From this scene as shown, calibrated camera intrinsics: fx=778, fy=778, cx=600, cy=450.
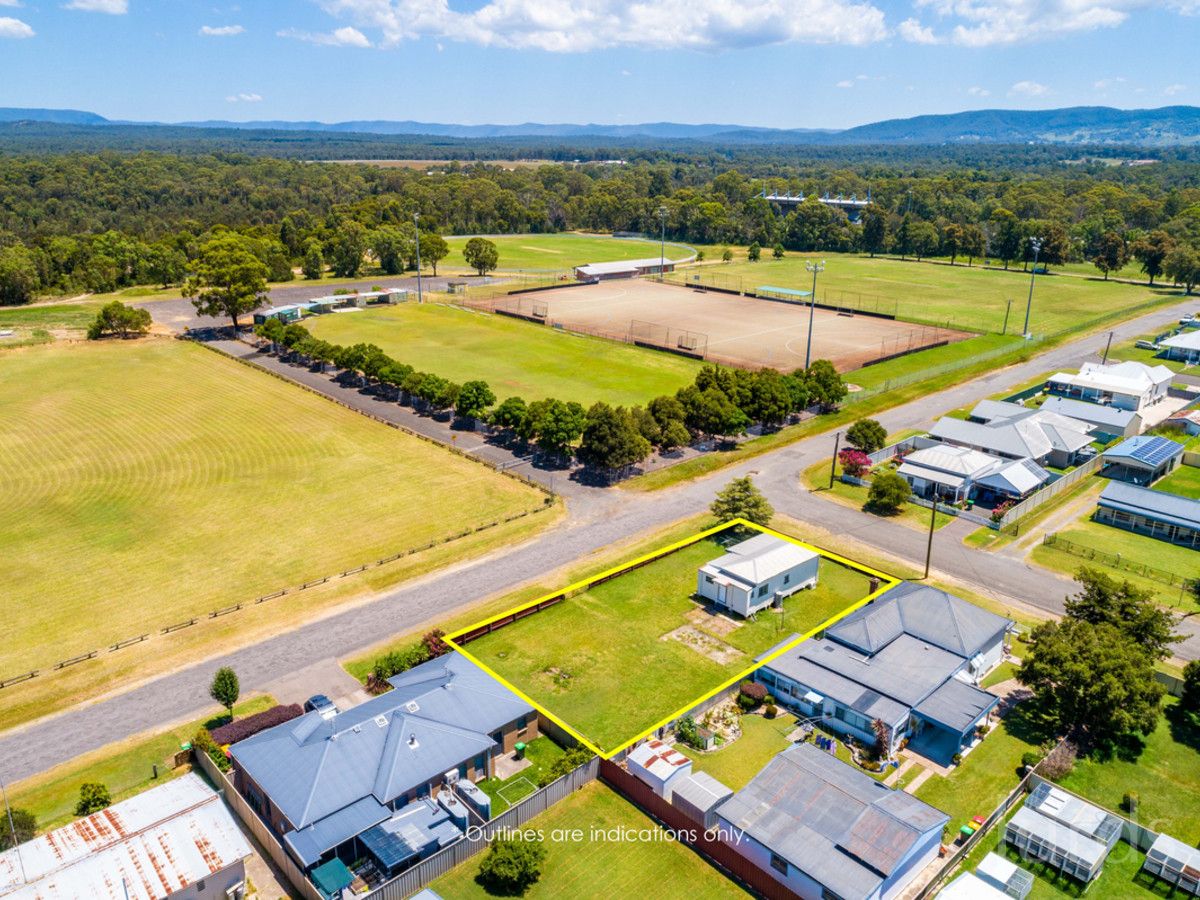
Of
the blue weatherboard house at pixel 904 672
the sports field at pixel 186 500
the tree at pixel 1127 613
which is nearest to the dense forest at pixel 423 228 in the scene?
the sports field at pixel 186 500

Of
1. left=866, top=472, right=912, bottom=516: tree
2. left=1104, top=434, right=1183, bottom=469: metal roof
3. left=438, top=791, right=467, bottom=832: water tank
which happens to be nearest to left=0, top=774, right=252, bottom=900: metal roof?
left=438, top=791, right=467, bottom=832: water tank

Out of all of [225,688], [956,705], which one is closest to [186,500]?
[225,688]

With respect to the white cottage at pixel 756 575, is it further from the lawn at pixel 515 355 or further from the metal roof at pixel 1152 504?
the lawn at pixel 515 355

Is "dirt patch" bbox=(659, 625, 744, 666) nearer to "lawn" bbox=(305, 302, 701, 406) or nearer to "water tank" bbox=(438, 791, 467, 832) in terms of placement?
"water tank" bbox=(438, 791, 467, 832)

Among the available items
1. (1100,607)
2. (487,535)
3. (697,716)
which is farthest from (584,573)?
(1100,607)

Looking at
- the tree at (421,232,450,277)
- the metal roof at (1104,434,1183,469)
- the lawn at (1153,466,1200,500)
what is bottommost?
the lawn at (1153,466,1200,500)

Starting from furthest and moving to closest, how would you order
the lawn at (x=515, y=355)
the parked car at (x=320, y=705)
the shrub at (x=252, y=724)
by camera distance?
the lawn at (x=515, y=355)
the parked car at (x=320, y=705)
the shrub at (x=252, y=724)
